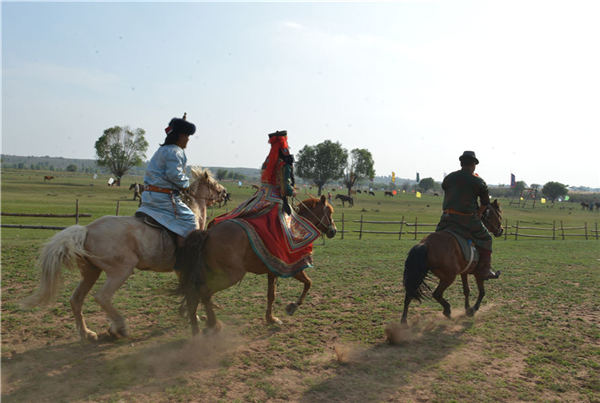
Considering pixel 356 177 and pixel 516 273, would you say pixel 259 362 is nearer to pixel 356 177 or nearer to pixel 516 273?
pixel 516 273

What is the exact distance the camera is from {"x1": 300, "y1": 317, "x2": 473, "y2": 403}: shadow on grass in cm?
388

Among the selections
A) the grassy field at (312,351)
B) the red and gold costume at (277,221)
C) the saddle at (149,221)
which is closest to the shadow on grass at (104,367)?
the grassy field at (312,351)

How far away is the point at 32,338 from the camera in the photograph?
4922 millimetres

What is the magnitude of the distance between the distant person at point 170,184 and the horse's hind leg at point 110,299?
72 centimetres

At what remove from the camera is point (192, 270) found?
4957mm

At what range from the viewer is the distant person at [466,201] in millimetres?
6113

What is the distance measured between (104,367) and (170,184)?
7.57 ft

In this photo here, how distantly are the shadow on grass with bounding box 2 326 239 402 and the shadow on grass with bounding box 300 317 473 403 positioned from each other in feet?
4.48

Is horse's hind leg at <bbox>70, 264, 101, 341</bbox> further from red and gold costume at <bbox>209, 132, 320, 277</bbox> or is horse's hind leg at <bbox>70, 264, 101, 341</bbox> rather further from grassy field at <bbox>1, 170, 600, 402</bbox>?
red and gold costume at <bbox>209, 132, 320, 277</bbox>

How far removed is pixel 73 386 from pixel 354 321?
383 cm

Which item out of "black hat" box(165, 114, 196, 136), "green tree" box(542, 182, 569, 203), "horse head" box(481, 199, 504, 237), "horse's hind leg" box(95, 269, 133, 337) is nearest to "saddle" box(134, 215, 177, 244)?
"horse's hind leg" box(95, 269, 133, 337)

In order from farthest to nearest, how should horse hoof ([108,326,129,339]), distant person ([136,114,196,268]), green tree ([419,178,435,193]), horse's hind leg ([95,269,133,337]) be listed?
green tree ([419,178,435,193]), distant person ([136,114,196,268]), horse hoof ([108,326,129,339]), horse's hind leg ([95,269,133,337])

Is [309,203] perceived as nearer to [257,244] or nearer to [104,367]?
[257,244]

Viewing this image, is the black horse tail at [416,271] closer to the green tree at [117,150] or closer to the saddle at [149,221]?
the saddle at [149,221]
